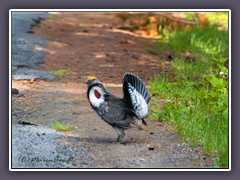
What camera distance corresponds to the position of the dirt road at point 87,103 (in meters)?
6.48

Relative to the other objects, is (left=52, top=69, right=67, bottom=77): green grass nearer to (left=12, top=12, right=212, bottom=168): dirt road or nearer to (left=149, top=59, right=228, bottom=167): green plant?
(left=12, top=12, right=212, bottom=168): dirt road

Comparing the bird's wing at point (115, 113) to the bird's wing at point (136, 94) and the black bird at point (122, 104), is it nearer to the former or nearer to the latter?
the black bird at point (122, 104)

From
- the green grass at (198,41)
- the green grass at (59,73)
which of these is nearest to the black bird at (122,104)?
the green grass at (59,73)

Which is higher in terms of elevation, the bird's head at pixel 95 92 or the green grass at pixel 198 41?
the green grass at pixel 198 41

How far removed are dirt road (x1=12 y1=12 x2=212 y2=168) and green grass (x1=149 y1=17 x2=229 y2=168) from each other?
0.15 m

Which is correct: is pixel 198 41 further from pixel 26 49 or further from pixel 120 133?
pixel 120 133

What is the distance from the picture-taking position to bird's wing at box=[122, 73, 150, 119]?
6.65 meters

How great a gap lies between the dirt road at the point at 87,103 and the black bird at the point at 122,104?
293 millimetres

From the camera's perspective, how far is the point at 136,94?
263 inches

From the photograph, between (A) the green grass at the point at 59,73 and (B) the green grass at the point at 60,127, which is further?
(A) the green grass at the point at 59,73

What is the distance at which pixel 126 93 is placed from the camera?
6.78m

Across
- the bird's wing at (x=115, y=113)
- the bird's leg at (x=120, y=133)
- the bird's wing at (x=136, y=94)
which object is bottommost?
the bird's leg at (x=120, y=133)

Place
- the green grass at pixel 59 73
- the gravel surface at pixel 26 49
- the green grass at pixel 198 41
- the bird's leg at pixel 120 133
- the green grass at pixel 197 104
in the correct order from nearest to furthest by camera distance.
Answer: the green grass at pixel 197 104
the bird's leg at pixel 120 133
the gravel surface at pixel 26 49
the green grass at pixel 59 73
the green grass at pixel 198 41

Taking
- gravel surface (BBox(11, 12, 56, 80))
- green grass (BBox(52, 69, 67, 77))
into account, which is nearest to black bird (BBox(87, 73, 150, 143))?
gravel surface (BBox(11, 12, 56, 80))
